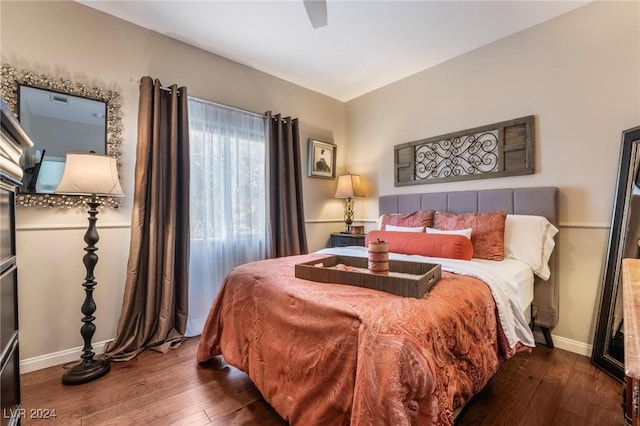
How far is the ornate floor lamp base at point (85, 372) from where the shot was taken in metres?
1.85

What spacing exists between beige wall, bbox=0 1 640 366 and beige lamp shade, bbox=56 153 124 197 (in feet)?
1.58

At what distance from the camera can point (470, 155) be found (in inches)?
114

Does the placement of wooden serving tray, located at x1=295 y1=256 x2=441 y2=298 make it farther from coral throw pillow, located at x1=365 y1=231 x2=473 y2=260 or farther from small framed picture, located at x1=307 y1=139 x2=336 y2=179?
small framed picture, located at x1=307 y1=139 x2=336 y2=179

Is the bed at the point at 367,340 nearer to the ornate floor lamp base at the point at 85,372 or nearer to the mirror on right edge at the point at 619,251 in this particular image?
the mirror on right edge at the point at 619,251

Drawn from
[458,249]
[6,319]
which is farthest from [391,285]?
[6,319]

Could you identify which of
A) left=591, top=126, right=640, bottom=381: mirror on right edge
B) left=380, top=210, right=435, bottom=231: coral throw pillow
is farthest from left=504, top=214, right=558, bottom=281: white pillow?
left=380, top=210, right=435, bottom=231: coral throw pillow

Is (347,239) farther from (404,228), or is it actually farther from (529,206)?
(529,206)

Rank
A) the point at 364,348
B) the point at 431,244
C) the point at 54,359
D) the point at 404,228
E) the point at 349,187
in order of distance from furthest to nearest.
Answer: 1. the point at 349,187
2. the point at 404,228
3. the point at 431,244
4. the point at 54,359
5. the point at 364,348

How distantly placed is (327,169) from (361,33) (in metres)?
1.68

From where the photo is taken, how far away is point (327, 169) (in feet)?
12.8

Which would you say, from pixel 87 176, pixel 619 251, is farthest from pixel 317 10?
pixel 619 251

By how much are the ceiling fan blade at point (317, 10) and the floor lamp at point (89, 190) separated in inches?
62.5

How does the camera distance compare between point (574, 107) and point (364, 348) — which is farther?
point (574, 107)

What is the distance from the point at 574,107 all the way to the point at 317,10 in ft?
7.07
